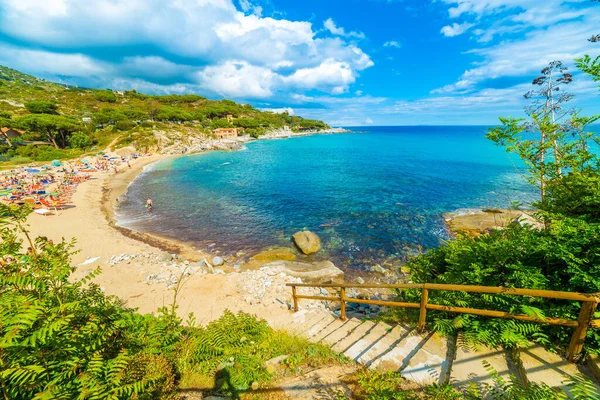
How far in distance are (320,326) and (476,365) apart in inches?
156

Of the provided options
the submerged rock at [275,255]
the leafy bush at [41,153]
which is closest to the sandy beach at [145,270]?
the submerged rock at [275,255]

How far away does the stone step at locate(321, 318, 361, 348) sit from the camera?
5.82 meters

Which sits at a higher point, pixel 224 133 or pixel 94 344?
pixel 224 133

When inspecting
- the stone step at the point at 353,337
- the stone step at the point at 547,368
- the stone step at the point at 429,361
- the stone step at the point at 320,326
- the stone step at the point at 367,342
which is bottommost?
the stone step at the point at 320,326

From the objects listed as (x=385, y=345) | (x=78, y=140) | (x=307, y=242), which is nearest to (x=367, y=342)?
(x=385, y=345)

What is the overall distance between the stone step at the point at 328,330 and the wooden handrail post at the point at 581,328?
4508 millimetres

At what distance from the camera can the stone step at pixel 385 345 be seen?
15.5 ft

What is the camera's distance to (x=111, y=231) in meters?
19.5

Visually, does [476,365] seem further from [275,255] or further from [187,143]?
[187,143]

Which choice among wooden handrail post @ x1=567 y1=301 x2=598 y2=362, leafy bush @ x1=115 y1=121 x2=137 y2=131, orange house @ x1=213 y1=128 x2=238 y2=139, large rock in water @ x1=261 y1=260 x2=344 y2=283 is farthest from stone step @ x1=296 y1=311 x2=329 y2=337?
orange house @ x1=213 y1=128 x2=238 y2=139

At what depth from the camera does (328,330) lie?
6.70 metres

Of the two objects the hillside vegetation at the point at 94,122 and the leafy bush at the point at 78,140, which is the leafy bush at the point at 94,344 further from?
the leafy bush at the point at 78,140

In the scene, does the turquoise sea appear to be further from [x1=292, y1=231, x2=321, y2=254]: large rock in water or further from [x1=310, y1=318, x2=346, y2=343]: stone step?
[x1=310, y1=318, x2=346, y2=343]: stone step

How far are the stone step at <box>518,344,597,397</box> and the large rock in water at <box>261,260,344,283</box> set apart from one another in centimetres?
951
